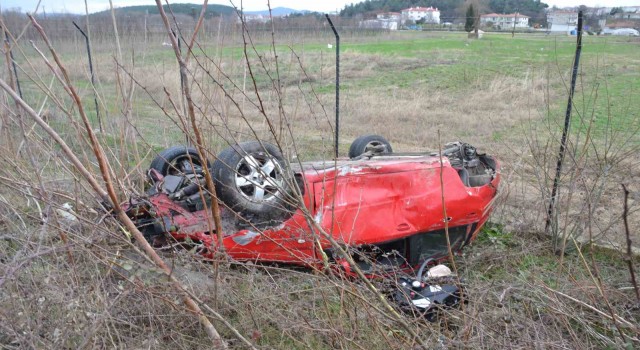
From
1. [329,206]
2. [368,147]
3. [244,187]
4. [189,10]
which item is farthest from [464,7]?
[244,187]

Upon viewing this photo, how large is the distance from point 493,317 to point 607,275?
205 cm

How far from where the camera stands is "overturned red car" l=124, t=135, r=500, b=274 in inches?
150

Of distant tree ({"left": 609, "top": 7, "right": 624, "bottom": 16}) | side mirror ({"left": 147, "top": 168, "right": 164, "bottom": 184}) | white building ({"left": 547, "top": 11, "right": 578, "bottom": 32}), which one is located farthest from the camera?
white building ({"left": 547, "top": 11, "right": 578, "bottom": 32})

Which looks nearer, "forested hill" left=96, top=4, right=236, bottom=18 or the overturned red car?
the overturned red car

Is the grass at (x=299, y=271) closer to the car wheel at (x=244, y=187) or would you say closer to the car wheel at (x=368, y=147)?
the car wheel at (x=244, y=187)

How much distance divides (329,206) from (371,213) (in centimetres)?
38

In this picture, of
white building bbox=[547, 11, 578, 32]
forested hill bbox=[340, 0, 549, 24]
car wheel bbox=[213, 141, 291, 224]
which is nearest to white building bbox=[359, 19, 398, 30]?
forested hill bbox=[340, 0, 549, 24]

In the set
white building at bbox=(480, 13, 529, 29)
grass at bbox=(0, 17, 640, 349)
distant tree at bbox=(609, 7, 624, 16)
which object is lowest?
grass at bbox=(0, 17, 640, 349)

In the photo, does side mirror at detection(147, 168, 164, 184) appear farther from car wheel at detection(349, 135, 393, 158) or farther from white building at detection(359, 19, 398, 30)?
white building at detection(359, 19, 398, 30)

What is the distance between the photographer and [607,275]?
4.38 meters

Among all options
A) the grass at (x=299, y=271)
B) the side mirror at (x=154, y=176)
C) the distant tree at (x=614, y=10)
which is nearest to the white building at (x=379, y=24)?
the grass at (x=299, y=271)

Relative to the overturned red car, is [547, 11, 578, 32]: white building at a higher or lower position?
higher

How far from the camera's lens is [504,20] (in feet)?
50.5

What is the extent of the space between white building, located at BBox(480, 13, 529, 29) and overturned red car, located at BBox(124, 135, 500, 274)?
8.45 metres
